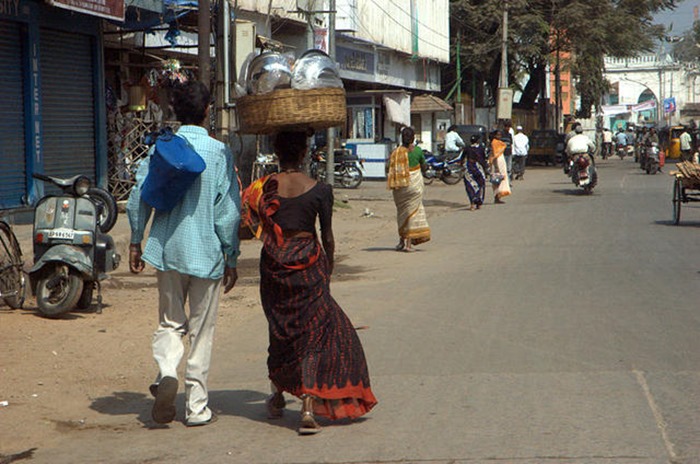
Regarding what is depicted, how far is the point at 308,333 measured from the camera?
516 centimetres

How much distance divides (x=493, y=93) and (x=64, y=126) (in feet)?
A: 125

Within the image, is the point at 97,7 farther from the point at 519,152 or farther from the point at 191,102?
the point at 519,152

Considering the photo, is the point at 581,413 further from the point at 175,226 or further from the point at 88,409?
the point at 88,409

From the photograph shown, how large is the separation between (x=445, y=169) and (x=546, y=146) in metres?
16.6

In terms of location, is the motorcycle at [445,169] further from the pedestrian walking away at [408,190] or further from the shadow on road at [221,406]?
the shadow on road at [221,406]

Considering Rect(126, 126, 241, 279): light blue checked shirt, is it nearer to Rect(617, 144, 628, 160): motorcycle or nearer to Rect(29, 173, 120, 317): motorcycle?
Rect(29, 173, 120, 317): motorcycle

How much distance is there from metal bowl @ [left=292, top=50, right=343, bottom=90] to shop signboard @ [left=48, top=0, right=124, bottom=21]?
27.0 feet

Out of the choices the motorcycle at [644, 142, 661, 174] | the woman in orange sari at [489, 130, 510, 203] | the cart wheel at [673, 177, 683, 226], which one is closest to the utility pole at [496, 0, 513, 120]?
the motorcycle at [644, 142, 661, 174]

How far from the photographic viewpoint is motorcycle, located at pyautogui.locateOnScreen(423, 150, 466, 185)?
1233 inches

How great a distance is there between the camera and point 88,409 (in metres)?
5.87

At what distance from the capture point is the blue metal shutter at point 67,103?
51.3ft

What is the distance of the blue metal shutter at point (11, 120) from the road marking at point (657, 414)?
35.4 feet

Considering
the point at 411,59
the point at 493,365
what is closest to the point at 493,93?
the point at 411,59

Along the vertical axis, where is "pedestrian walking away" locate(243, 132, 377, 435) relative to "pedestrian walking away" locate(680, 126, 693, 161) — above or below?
Result: below
